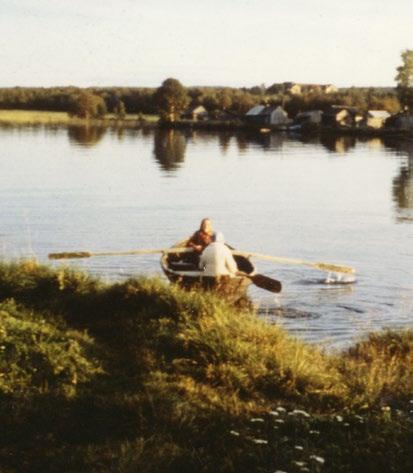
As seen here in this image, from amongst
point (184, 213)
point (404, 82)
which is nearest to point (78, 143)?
point (404, 82)

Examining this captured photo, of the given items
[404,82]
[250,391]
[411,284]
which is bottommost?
[411,284]

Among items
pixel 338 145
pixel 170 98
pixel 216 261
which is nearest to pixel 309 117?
pixel 170 98

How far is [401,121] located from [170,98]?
4830cm

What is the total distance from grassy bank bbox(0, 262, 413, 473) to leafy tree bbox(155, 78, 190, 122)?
14347 cm

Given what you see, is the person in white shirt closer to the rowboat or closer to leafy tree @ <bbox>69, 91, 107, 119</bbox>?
the rowboat

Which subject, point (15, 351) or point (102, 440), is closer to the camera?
point (102, 440)

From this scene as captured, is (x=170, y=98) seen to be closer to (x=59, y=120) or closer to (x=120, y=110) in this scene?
(x=120, y=110)

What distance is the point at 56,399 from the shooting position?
8891mm

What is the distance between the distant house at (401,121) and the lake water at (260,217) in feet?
162

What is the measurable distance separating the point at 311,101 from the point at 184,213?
122 metres

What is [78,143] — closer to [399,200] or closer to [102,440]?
[399,200]

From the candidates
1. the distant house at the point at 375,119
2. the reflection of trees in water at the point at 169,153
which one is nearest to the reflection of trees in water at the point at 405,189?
the reflection of trees in water at the point at 169,153

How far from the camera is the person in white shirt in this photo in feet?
59.1

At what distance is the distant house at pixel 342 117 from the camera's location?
13688 cm
